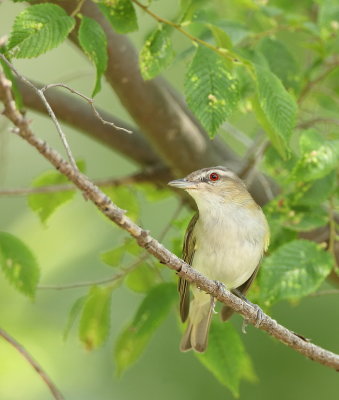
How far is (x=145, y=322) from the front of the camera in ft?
12.9

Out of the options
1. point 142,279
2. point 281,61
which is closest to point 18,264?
point 142,279

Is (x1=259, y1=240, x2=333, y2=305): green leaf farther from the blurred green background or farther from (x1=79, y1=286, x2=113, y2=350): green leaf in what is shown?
the blurred green background

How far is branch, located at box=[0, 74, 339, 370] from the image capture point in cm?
196

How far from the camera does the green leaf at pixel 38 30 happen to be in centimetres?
290

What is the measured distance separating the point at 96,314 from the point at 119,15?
61.0 inches

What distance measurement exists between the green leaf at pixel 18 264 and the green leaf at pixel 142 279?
2.57 ft

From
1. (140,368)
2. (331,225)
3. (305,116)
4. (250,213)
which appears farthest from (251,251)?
(140,368)

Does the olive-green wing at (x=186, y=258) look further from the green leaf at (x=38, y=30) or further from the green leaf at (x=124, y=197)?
the green leaf at (x=38, y=30)

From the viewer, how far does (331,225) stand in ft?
13.0

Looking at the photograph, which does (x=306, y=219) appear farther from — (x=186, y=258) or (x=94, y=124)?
(x=94, y=124)

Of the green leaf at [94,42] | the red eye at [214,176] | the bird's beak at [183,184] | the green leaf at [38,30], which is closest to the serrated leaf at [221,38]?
the green leaf at [94,42]

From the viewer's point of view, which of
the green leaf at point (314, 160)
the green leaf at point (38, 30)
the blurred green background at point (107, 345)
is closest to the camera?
the green leaf at point (38, 30)

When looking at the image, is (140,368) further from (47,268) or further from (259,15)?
(259,15)

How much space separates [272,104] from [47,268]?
3.60 m
